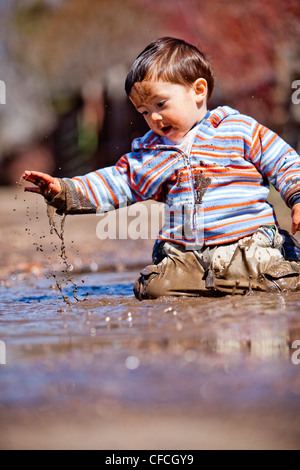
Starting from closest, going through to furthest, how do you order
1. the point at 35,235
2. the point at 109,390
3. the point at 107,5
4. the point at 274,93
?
Result: the point at 109,390 < the point at 35,235 < the point at 274,93 < the point at 107,5

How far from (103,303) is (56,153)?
35.0ft

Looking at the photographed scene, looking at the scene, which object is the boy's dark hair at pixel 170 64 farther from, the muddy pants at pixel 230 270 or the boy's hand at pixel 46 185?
the muddy pants at pixel 230 270

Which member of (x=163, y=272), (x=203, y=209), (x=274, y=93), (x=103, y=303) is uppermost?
(x=274, y=93)

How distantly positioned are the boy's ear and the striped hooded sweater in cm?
10

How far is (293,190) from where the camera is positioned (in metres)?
2.85

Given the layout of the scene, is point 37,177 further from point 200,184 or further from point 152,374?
point 152,374

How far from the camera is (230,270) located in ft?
9.27

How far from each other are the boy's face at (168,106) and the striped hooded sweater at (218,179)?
57 millimetres

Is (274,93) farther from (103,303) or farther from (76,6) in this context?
(103,303)

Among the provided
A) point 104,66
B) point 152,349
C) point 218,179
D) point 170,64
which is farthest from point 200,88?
point 104,66

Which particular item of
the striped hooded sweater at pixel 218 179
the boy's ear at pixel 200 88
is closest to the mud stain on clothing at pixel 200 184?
the striped hooded sweater at pixel 218 179

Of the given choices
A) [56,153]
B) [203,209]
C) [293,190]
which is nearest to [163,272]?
[203,209]
